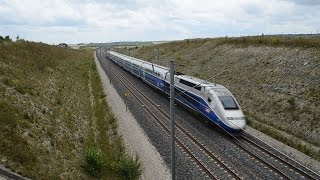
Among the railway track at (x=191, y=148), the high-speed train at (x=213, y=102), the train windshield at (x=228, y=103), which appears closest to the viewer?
the railway track at (x=191, y=148)

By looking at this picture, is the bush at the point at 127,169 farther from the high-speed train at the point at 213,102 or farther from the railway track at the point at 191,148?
the high-speed train at the point at 213,102

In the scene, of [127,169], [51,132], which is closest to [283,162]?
[127,169]

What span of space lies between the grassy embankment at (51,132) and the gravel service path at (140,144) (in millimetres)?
756

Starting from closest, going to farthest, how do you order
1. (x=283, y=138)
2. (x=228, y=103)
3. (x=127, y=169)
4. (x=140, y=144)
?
(x=127, y=169) → (x=140, y=144) → (x=283, y=138) → (x=228, y=103)

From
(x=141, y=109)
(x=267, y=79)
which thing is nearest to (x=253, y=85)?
(x=267, y=79)

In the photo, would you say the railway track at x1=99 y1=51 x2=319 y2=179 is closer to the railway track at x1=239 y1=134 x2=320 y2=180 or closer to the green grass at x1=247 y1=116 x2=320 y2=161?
the railway track at x1=239 y1=134 x2=320 y2=180

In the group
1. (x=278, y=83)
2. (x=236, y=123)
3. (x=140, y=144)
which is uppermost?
(x=278, y=83)

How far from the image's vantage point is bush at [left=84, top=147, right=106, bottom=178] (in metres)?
19.8

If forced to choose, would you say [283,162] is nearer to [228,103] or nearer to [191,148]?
[191,148]

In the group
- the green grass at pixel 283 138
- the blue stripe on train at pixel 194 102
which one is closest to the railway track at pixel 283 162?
the blue stripe on train at pixel 194 102

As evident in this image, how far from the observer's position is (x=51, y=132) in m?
22.4

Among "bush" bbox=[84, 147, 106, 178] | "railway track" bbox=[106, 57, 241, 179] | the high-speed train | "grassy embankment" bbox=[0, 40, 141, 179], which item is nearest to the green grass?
the high-speed train

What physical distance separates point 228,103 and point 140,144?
7.86 m

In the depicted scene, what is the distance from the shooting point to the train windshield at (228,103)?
2763cm
